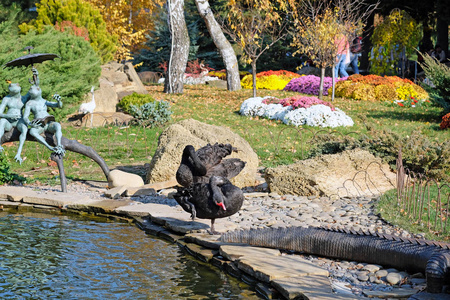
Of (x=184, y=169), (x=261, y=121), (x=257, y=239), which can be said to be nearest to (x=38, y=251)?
(x=184, y=169)

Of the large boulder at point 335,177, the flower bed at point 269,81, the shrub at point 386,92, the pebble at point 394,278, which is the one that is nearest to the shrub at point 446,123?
the shrub at point 386,92

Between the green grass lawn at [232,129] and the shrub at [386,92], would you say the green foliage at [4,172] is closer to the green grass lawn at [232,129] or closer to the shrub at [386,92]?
the green grass lawn at [232,129]

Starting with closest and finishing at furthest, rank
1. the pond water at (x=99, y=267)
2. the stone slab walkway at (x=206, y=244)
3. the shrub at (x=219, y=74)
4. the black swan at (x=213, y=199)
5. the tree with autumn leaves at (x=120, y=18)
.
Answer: the stone slab walkway at (x=206, y=244), the pond water at (x=99, y=267), the black swan at (x=213, y=199), the tree with autumn leaves at (x=120, y=18), the shrub at (x=219, y=74)

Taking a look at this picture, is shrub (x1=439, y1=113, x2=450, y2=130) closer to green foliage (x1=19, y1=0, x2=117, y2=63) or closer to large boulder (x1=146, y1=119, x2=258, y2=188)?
large boulder (x1=146, y1=119, x2=258, y2=188)

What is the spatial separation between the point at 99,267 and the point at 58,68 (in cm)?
1138

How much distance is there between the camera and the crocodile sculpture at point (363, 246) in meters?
4.82

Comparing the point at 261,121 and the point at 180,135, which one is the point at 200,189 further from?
the point at 261,121

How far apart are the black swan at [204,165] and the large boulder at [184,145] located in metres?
2.21

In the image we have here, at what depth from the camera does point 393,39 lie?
86.3ft

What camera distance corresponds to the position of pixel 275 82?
2525 centimetres

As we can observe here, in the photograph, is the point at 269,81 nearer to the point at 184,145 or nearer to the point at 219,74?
the point at 219,74

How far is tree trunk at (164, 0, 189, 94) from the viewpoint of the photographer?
22.1 meters

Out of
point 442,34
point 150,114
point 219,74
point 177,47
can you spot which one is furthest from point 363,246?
point 442,34

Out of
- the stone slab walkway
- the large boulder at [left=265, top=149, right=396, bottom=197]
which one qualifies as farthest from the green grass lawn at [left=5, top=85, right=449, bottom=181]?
the stone slab walkway
